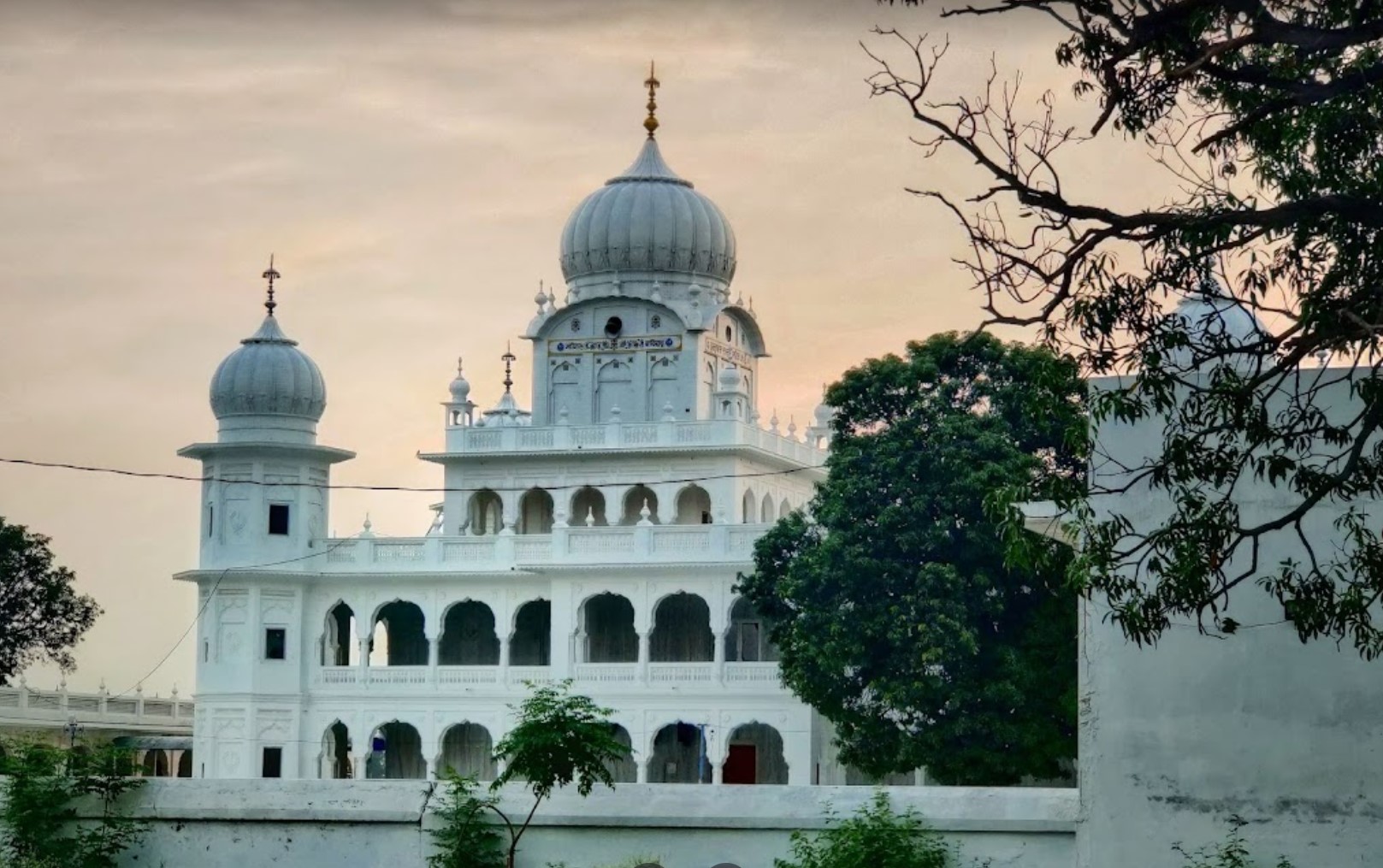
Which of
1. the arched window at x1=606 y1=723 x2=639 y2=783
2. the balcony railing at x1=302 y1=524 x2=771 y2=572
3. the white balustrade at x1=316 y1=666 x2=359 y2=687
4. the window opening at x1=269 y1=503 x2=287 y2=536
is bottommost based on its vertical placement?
the arched window at x1=606 y1=723 x2=639 y2=783

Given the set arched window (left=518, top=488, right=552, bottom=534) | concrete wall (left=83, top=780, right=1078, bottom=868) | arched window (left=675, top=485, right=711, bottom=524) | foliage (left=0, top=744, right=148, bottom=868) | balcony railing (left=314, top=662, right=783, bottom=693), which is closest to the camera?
concrete wall (left=83, top=780, right=1078, bottom=868)

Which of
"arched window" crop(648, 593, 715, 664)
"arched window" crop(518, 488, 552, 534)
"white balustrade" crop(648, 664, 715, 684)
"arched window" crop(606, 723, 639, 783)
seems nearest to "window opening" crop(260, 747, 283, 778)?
"arched window" crop(606, 723, 639, 783)

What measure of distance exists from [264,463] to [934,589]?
67.9 ft

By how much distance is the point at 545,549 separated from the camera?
170 feet

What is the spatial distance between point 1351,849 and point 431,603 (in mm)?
37232

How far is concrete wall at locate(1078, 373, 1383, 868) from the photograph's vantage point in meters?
16.9

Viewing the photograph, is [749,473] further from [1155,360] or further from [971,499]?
[1155,360]

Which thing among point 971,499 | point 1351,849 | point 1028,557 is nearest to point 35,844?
point 1028,557

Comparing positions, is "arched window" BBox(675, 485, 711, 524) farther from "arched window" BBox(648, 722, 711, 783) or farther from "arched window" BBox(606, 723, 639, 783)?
"arched window" BBox(606, 723, 639, 783)

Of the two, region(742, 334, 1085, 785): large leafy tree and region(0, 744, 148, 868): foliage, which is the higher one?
region(742, 334, 1085, 785): large leafy tree

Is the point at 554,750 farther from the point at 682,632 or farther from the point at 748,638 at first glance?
the point at 682,632

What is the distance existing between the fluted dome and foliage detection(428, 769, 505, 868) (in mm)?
37878

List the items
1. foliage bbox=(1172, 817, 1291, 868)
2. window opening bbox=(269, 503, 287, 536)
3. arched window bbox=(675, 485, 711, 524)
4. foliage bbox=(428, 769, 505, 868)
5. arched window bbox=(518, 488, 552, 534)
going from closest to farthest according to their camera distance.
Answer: foliage bbox=(1172, 817, 1291, 868) < foliage bbox=(428, 769, 505, 868) < window opening bbox=(269, 503, 287, 536) < arched window bbox=(675, 485, 711, 524) < arched window bbox=(518, 488, 552, 534)

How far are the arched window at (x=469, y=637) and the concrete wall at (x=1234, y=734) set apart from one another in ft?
122
